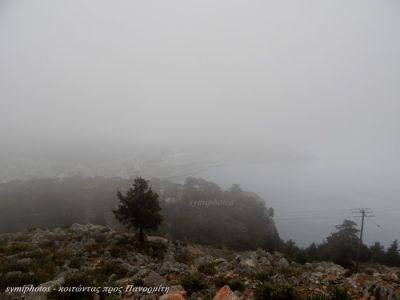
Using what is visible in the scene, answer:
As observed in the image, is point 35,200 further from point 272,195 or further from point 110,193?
point 272,195

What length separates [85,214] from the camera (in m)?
78.4

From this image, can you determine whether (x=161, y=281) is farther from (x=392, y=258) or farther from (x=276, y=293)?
(x=392, y=258)

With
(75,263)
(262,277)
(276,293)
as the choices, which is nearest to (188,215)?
(75,263)

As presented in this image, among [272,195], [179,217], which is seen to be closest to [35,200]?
[179,217]

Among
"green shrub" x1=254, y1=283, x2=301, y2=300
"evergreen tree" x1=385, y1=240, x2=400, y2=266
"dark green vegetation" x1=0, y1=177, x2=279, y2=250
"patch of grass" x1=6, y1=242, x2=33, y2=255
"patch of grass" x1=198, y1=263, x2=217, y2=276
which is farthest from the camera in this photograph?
"dark green vegetation" x1=0, y1=177, x2=279, y2=250

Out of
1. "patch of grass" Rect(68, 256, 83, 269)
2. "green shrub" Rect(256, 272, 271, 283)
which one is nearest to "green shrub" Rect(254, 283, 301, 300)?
"green shrub" Rect(256, 272, 271, 283)

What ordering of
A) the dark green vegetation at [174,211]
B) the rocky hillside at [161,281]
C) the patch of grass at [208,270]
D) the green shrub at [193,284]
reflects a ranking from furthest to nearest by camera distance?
the dark green vegetation at [174,211] → the patch of grass at [208,270] → the green shrub at [193,284] → the rocky hillside at [161,281]

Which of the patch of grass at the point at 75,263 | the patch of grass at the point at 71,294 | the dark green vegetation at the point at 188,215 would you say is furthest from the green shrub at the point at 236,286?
the dark green vegetation at the point at 188,215

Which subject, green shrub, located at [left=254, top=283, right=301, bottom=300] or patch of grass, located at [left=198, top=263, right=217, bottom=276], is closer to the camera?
green shrub, located at [left=254, top=283, right=301, bottom=300]

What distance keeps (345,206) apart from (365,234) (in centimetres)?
5050

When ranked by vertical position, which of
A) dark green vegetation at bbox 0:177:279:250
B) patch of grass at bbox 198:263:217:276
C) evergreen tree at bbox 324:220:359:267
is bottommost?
dark green vegetation at bbox 0:177:279:250

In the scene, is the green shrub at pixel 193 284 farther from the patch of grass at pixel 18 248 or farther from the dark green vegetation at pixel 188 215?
the dark green vegetation at pixel 188 215

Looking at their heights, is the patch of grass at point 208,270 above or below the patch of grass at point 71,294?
below

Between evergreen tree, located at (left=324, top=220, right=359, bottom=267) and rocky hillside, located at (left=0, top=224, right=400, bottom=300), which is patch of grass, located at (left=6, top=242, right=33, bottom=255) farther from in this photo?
evergreen tree, located at (left=324, top=220, right=359, bottom=267)
